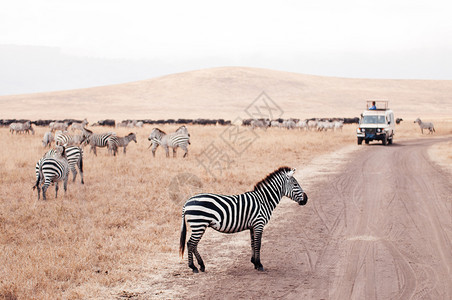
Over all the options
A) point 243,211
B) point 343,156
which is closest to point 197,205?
point 243,211

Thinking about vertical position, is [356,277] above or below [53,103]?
below

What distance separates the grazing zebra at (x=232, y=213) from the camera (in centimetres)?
691

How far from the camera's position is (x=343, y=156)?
83.1ft

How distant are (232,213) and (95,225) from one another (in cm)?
440

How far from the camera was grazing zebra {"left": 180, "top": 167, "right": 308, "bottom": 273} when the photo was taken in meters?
6.91

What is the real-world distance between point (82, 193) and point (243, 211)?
7917mm

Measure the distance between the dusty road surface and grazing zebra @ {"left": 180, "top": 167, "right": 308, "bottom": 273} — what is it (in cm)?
48

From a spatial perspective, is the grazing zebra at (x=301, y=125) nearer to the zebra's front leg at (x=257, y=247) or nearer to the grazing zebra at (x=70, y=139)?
the grazing zebra at (x=70, y=139)

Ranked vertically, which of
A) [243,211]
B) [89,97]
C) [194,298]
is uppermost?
[89,97]

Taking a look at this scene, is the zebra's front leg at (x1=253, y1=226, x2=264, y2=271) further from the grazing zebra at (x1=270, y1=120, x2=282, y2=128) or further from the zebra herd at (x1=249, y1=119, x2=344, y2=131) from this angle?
the grazing zebra at (x1=270, y1=120, x2=282, y2=128)

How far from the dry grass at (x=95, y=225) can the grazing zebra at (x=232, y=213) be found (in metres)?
1.13

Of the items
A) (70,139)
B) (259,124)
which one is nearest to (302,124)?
(259,124)

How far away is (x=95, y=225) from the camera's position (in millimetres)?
10094

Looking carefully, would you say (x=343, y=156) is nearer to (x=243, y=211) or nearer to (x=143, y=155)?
(x=143, y=155)
